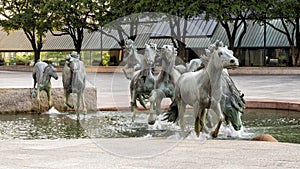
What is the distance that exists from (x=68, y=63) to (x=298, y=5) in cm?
3111

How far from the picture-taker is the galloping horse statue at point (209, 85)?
9.35m

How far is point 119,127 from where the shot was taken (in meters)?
13.3

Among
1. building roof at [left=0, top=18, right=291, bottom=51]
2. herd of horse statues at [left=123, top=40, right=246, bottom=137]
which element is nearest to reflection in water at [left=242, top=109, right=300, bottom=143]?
herd of horse statues at [left=123, top=40, right=246, bottom=137]

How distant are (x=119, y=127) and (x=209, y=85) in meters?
4.01

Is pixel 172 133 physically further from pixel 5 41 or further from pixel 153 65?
pixel 5 41

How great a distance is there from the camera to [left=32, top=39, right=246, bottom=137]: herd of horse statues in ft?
31.9

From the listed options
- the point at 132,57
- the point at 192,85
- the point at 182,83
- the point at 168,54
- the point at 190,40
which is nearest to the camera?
the point at 192,85

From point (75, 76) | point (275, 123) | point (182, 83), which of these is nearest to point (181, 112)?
point (182, 83)

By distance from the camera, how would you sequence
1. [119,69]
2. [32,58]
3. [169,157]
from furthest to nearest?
1. [32,58]
2. [119,69]
3. [169,157]

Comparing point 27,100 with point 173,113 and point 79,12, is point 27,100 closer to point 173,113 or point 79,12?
point 173,113

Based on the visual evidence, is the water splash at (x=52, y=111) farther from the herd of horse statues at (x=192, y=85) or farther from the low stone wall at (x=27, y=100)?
the herd of horse statues at (x=192, y=85)

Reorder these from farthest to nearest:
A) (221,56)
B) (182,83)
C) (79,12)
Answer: (79,12) < (182,83) < (221,56)

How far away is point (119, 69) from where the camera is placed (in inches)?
584

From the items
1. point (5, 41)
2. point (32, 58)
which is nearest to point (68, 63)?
point (32, 58)
